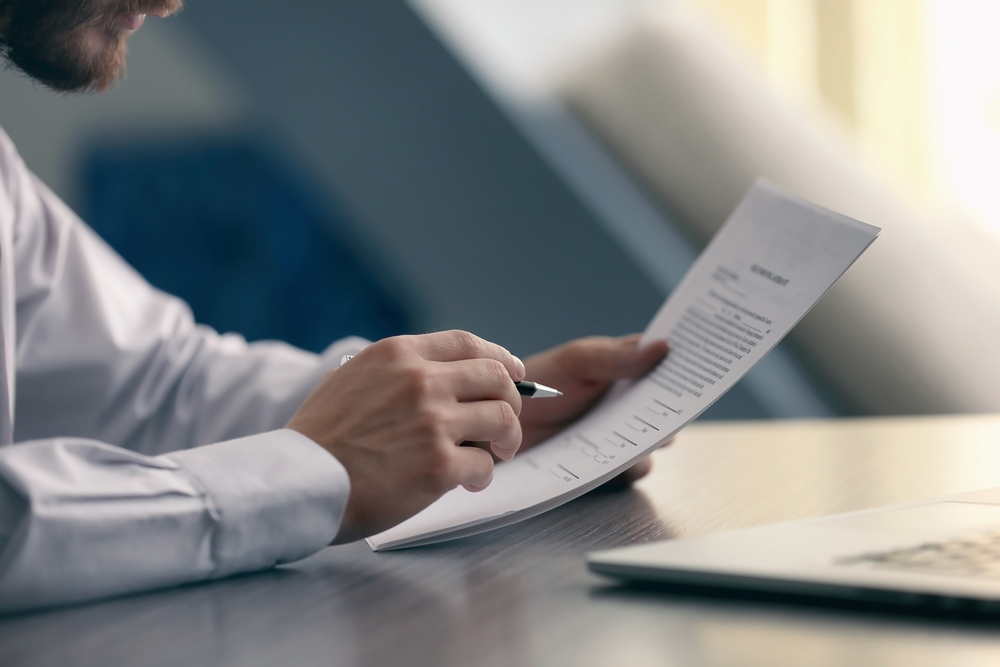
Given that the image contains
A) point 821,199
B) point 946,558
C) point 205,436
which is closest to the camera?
point 946,558

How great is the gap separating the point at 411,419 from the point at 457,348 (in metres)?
0.06

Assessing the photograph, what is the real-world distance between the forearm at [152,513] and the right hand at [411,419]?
0.02 m

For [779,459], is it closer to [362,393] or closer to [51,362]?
[362,393]

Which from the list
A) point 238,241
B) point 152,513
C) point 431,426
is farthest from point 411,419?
point 238,241

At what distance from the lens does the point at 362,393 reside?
1.59ft

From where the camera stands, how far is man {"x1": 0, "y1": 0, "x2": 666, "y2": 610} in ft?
1.28

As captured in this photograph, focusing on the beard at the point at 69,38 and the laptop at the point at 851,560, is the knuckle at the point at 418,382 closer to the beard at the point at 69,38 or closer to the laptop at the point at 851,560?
the laptop at the point at 851,560


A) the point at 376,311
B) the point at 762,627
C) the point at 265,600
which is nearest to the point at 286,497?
the point at 265,600

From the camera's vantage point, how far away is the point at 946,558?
319 millimetres

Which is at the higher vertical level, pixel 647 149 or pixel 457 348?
pixel 647 149

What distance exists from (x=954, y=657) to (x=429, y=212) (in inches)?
79.3

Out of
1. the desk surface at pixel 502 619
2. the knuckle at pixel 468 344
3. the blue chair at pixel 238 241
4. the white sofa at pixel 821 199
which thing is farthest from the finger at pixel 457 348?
→ the blue chair at pixel 238 241

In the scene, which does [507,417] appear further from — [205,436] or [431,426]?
[205,436]

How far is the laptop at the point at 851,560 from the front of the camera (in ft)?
0.94
